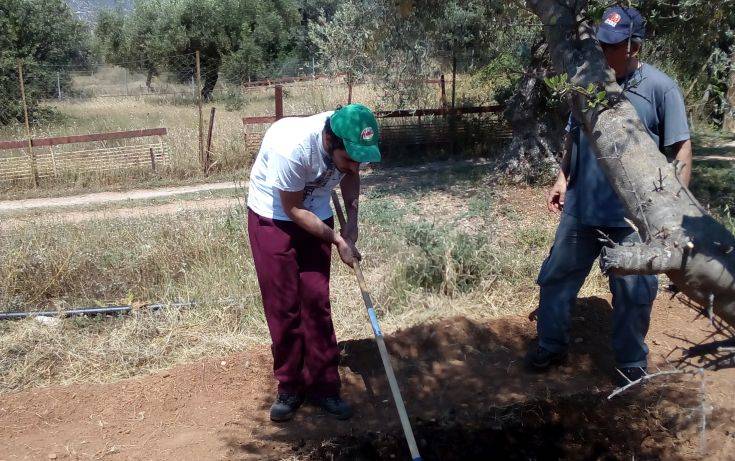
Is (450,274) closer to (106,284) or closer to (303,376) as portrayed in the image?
(303,376)

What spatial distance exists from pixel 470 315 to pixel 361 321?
79 centimetres

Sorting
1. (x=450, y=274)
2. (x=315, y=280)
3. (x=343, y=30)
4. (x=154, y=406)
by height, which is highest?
(x=343, y=30)

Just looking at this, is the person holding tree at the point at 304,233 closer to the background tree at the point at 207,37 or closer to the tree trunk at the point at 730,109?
the tree trunk at the point at 730,109

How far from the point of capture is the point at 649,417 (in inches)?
148

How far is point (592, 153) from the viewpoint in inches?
135

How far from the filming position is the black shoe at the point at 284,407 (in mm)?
3848

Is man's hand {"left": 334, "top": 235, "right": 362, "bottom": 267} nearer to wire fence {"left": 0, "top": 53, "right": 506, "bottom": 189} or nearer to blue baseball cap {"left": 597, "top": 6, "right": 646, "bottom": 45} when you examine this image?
blue baseball cap {"left": 597, "top": 6, "right": 646, "bottom": 45}

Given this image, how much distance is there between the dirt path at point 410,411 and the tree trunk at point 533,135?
5.76 m

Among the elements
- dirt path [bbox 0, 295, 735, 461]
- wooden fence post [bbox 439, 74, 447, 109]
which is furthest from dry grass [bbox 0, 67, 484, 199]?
dirt path [bbox 0, 295, 735, 461]

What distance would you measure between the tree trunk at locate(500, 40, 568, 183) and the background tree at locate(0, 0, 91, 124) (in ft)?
41.1

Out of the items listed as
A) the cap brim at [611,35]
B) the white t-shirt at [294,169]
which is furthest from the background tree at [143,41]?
the cap brim at [611,35]

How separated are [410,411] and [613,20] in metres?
2.34

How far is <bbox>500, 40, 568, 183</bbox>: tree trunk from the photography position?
10.0 meters

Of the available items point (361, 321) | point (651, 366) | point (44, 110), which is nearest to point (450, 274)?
point (361, 321)
